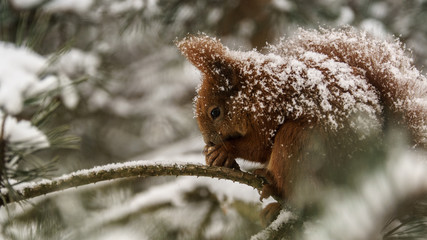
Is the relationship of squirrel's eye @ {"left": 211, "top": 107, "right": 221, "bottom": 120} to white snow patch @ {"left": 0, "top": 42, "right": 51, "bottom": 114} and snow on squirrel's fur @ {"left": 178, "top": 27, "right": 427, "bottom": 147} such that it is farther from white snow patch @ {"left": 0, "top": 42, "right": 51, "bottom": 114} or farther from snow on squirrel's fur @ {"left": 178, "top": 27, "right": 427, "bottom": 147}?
white snow patch @ {"left": 0, "top": 42, "right": 51, "bottom": 114}

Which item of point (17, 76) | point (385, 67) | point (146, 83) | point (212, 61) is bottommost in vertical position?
point (385, 67)

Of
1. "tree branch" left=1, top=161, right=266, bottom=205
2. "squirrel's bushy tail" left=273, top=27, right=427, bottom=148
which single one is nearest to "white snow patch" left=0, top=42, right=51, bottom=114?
"tree branch" left=1, top=161, right=266, bottom=205

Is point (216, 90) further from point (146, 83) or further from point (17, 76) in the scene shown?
point (146, 83)

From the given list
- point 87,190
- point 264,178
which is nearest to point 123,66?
point 87,190

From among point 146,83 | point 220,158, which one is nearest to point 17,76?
point 220,158

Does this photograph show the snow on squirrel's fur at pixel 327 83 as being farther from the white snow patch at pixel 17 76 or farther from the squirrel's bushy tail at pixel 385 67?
the white snow patch at pixel 17 76

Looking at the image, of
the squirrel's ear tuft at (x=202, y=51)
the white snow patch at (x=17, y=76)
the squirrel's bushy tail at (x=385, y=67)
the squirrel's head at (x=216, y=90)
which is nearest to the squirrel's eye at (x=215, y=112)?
the squirrel's head at (x=216, y=90)

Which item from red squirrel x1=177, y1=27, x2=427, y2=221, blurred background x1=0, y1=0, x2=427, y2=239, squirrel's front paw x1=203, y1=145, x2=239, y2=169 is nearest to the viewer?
red squirrel x1=177, y1=27, x2=427, y2=221
